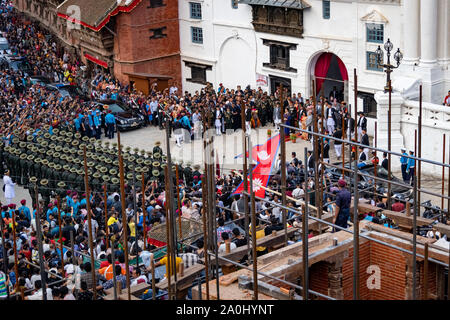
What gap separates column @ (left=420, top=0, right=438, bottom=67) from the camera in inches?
1388

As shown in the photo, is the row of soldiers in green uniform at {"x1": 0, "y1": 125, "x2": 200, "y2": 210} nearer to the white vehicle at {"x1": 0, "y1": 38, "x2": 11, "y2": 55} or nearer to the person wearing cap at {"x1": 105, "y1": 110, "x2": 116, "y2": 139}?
the person wearing cap at {"x1": 105, "y1": 110, "x2": 116, "y2": 139}

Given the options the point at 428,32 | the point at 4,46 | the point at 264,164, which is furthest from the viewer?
the point at 4,46

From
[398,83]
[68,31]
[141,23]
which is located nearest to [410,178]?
[398,83]

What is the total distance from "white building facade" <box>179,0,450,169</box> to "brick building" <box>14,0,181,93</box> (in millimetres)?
717

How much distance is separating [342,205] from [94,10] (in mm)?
29767

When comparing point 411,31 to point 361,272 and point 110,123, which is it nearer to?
point 110,123

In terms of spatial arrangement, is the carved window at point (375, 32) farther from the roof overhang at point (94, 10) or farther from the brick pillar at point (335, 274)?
the brick pillar at point (335, 274)

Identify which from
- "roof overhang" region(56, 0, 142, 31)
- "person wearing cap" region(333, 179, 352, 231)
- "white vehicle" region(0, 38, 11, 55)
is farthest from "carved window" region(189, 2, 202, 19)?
"person wearing cap" region(333, 179, 352, 231)

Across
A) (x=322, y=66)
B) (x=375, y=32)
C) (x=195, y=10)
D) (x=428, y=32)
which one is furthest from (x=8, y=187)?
(x=195, y=10)

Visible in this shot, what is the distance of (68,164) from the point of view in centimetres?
3334

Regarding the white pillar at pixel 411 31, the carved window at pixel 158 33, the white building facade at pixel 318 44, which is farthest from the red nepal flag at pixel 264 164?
the carved window at pixel 158 33

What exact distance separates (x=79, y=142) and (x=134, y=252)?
45.1 feet
